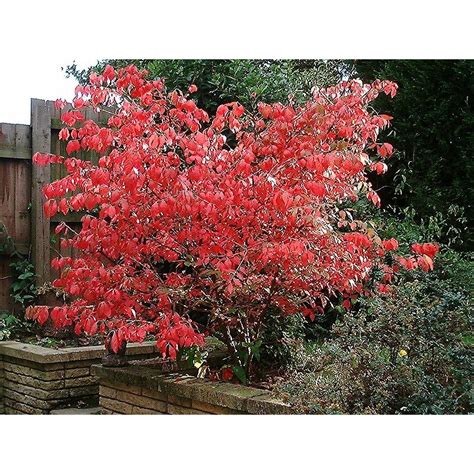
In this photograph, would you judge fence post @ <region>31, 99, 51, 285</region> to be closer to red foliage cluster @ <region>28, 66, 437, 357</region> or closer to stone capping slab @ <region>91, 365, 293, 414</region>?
red foliage cluster @ <region>28, 66, 437, 357</region>

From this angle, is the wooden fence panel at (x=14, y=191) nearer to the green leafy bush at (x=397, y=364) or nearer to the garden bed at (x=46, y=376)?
the garden bed at (x=46, y=376)

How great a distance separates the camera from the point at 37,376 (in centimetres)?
380

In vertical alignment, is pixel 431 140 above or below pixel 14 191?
above

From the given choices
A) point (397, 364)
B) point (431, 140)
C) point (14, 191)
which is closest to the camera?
point (397, 364)

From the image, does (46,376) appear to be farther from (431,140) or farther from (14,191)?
(431,140)

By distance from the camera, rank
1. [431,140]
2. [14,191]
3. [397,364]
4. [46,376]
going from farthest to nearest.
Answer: [431,140], [14,191], [46,376], [397,364]

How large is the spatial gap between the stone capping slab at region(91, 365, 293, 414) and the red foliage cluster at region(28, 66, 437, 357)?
220 millimetres

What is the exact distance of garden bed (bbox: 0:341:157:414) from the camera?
3.78 m

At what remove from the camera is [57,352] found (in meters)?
3.80

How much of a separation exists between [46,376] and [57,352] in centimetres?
13

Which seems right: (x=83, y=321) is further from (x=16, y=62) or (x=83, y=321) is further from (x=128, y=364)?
(x=16, y=62)

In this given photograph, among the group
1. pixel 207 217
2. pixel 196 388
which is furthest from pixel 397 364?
pixel 207 217
